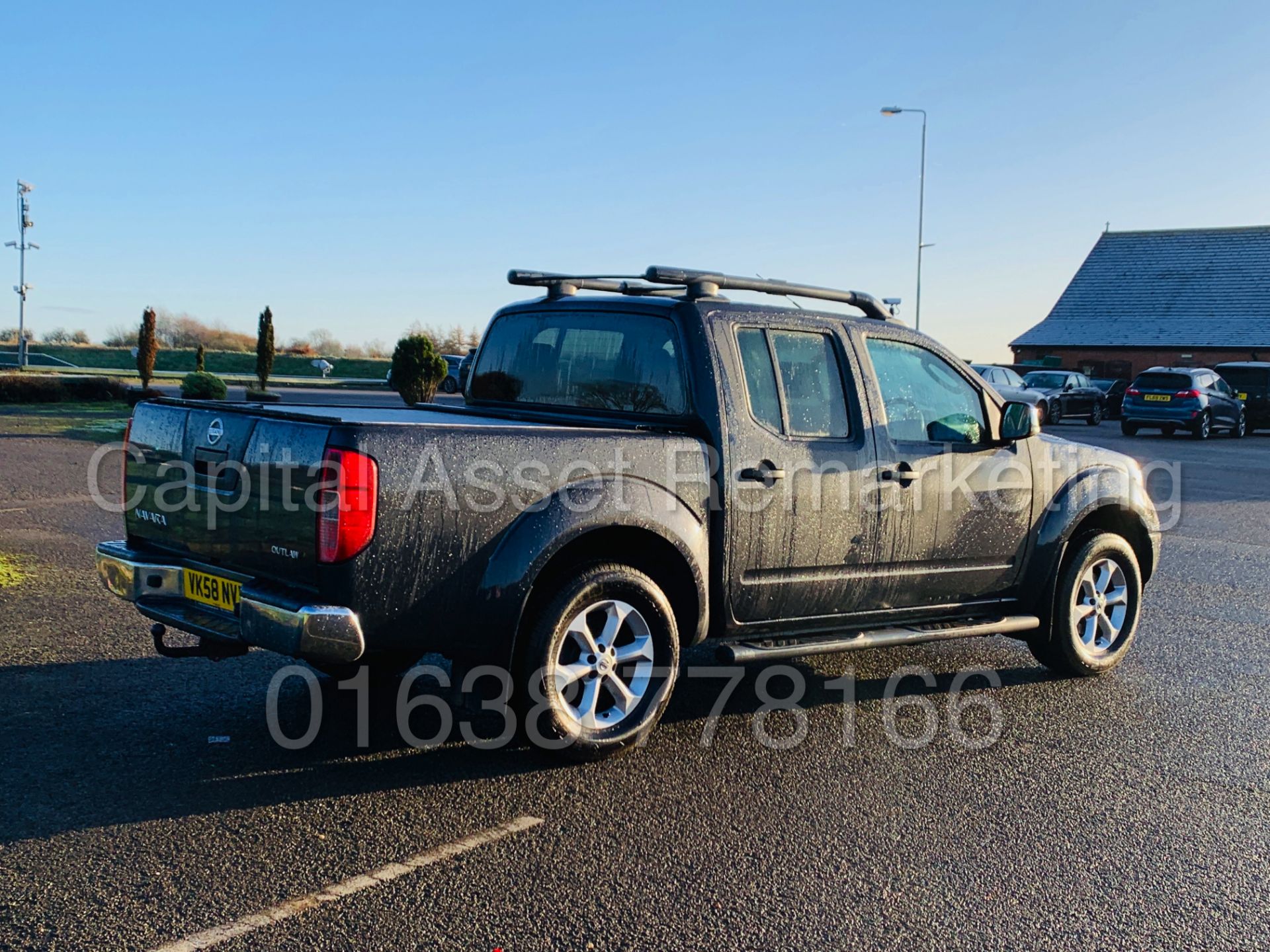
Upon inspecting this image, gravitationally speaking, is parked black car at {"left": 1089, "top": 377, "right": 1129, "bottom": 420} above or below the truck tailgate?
above

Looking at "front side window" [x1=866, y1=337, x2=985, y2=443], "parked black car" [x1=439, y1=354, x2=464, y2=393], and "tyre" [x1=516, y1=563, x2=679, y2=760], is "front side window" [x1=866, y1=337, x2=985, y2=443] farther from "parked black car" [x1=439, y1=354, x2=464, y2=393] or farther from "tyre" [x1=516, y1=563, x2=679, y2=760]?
"parked black car" [x1=439, y1=354, x2=464, y2=393]

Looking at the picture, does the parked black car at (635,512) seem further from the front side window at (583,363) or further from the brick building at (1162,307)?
the brick building at (1162,307)

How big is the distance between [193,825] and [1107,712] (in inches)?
167

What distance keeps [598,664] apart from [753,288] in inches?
79.7

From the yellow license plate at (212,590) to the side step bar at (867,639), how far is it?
199cm

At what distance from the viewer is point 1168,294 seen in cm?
5659

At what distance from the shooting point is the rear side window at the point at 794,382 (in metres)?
5.46

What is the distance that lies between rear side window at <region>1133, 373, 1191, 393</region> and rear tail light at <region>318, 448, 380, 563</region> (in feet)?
96.6

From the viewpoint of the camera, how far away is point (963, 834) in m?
4.28

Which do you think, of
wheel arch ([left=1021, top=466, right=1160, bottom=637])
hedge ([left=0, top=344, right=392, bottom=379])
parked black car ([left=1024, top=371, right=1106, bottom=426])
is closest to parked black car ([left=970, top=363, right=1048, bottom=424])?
Result: parked black car ([left=1024, top=371, right=1106, bottom=426])

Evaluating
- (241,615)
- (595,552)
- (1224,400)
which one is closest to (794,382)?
(595,552)

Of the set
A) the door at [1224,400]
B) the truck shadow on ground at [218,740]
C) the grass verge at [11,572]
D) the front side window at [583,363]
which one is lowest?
the truck shadow on ground at [218,740]

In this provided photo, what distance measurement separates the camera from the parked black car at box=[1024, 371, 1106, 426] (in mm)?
35500

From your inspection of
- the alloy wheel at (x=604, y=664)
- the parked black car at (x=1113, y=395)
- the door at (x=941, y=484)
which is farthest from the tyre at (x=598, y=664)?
the parked black car at (x=1113, y=395)
